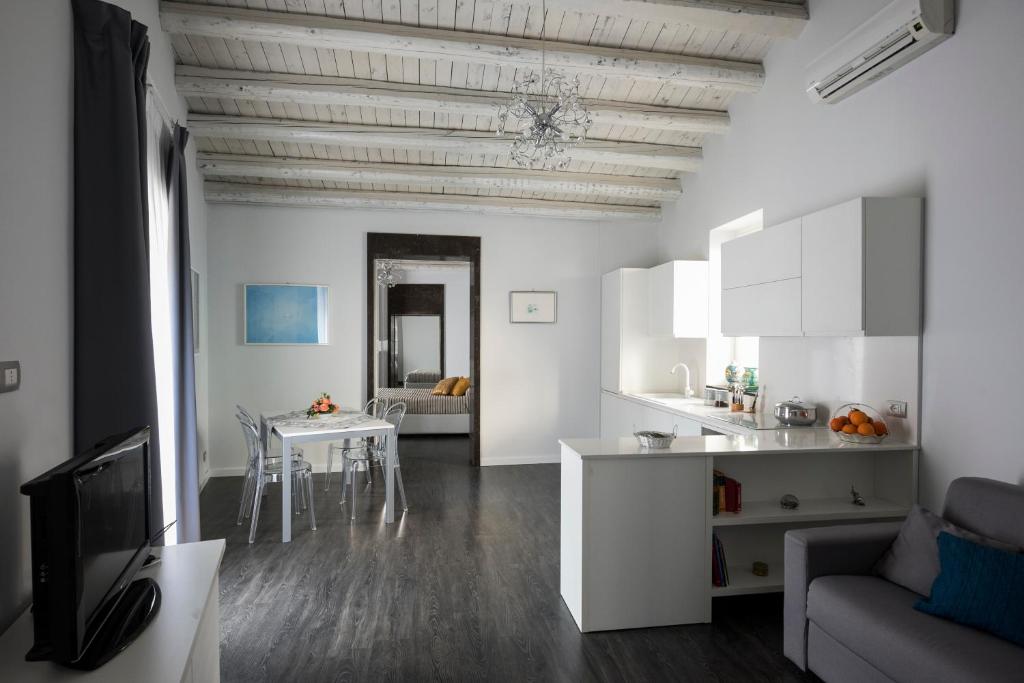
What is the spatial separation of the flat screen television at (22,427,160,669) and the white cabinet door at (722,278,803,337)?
3374 millimetres

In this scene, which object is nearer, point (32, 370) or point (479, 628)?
point (32, 370)

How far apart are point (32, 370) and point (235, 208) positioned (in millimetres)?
4540

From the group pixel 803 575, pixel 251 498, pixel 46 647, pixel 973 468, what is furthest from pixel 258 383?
pixel 973 468

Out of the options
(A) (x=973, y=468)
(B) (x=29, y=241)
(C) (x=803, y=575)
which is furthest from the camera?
(A) (x=973, y=468)

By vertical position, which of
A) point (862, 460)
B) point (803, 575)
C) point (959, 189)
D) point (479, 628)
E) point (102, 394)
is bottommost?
point (479, 628)

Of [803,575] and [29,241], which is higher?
[29,241]

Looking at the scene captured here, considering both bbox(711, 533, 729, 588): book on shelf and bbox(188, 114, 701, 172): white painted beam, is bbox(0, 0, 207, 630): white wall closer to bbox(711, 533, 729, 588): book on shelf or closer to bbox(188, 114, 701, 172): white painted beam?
bbox(188, 114, 701, 172): white painted beam

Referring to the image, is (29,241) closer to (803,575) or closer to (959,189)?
(803,575)

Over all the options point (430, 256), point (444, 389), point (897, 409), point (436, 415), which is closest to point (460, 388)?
point (444, 389)

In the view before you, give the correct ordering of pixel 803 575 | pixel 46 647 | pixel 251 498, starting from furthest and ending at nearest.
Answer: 1. pixel 251 498
2. pixel 803 575
3. pixel 46 647

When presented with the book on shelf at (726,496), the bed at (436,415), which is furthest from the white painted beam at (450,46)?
the bed at (436,415)

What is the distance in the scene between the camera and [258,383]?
5.86 metres

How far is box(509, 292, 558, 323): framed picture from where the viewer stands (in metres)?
6.37

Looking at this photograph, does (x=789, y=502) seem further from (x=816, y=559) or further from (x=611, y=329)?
(x=611, y=329)
